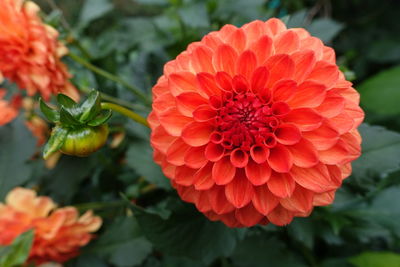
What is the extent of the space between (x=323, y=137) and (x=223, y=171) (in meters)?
0.14

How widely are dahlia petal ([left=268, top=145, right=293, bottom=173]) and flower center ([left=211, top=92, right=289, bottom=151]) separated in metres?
0.02

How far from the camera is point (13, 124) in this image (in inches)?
38.6

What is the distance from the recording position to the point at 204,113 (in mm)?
563

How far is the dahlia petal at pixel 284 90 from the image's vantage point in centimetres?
53

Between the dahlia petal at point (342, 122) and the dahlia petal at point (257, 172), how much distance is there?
102 mm

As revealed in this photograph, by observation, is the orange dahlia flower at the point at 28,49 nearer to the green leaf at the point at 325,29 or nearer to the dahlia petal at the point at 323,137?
the dahlia petal at the point at 323,137

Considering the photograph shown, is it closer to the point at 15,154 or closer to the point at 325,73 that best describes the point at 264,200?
the point at 325,73

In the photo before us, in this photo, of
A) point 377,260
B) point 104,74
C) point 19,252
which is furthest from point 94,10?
point 377,260

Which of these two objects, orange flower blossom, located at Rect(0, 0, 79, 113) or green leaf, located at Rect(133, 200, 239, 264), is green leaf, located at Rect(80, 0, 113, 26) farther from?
green leaf, located at Rect(133, 200, 239, 264)

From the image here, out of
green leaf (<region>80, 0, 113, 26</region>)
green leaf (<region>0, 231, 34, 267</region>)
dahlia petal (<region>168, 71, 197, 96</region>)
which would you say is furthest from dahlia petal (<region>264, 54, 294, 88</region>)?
green leaf (<region>80, 0, 113, 26</region>)

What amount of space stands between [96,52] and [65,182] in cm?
44

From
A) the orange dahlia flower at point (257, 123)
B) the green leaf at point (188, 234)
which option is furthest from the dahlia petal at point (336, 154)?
the green leaf at point (188, 234)

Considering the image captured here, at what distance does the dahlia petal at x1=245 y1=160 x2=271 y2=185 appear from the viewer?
1.76 feet

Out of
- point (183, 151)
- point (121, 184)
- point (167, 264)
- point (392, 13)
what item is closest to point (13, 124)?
point (121, 184)
